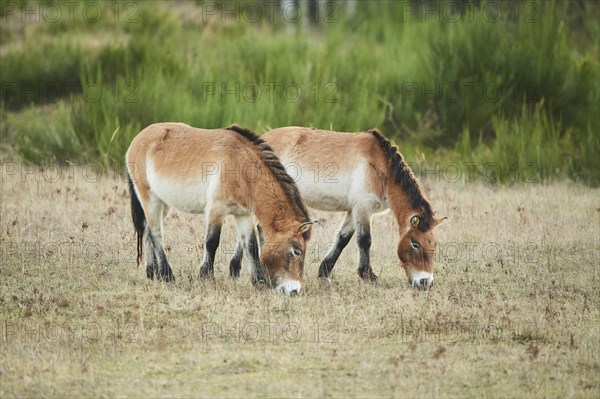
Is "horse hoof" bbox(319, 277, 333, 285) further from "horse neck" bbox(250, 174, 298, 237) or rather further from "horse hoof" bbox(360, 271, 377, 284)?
"horse neck" bbox(250, 174, 298, 237)

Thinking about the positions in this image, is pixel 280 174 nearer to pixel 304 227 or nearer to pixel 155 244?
pixel 304 227

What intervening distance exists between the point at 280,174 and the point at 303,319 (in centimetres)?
141

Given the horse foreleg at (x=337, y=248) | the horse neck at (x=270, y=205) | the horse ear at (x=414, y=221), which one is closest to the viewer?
the horse neck at (x=270, y=205)

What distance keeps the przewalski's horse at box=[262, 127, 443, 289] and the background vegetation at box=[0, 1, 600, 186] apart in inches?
171

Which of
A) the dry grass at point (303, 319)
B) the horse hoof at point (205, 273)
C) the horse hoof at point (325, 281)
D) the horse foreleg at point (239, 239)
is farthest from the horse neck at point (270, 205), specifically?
the horse hoof at point (325, 281)

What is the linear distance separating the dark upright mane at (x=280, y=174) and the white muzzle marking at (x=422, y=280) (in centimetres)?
116

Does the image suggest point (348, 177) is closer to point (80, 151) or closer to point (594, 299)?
point (594, 299)

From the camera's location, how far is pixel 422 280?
8.55 meters

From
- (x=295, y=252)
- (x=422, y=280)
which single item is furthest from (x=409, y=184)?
(x=295, y=252)

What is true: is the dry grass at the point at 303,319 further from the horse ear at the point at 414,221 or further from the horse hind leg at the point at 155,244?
the horse ear at the point at 414,221

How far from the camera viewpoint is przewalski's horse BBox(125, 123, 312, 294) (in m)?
8.08

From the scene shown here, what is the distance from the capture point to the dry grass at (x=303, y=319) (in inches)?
249

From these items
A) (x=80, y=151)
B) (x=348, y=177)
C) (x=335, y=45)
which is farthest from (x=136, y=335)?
(x=335, y=45)

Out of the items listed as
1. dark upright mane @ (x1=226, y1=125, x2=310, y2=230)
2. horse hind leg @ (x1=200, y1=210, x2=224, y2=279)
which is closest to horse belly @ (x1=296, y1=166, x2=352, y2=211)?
dark upright mane @ (x1=226, y1=125, x2=310, y2=230)
